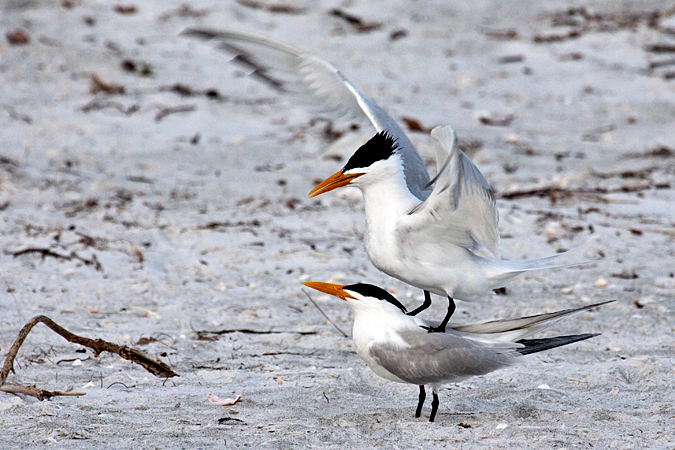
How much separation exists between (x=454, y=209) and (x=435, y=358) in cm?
58

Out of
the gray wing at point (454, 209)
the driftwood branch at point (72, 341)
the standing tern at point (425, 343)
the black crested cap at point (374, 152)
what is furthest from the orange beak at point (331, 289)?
the driftwood branch at point (72, 341)

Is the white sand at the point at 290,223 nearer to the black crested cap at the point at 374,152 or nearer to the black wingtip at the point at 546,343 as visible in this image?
the black wingtip at the point at 546,343

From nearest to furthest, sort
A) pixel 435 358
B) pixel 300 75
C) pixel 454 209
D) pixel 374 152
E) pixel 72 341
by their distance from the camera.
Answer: pixel 454 209 → pixel 435 358 → pixel 72 341 → pixel 374 152 → pixel 300 75

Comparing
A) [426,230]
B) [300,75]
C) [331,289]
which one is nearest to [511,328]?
[426,230]

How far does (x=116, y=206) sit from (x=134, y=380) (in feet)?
9.48

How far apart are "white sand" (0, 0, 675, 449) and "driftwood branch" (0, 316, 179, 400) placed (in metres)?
0.07

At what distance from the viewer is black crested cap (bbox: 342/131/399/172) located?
3.47m

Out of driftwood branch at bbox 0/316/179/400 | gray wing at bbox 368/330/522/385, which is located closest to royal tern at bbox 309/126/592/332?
gray wing at bbox 368/330/522/385

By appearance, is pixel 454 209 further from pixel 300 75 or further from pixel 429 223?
pixel 300 75

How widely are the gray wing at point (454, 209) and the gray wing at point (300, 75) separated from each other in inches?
30.0

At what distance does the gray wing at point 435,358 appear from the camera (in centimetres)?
316

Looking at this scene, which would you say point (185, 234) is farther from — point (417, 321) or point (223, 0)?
point (223, 0)

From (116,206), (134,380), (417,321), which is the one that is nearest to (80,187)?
(116,206)

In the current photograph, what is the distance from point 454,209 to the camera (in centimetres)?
305
